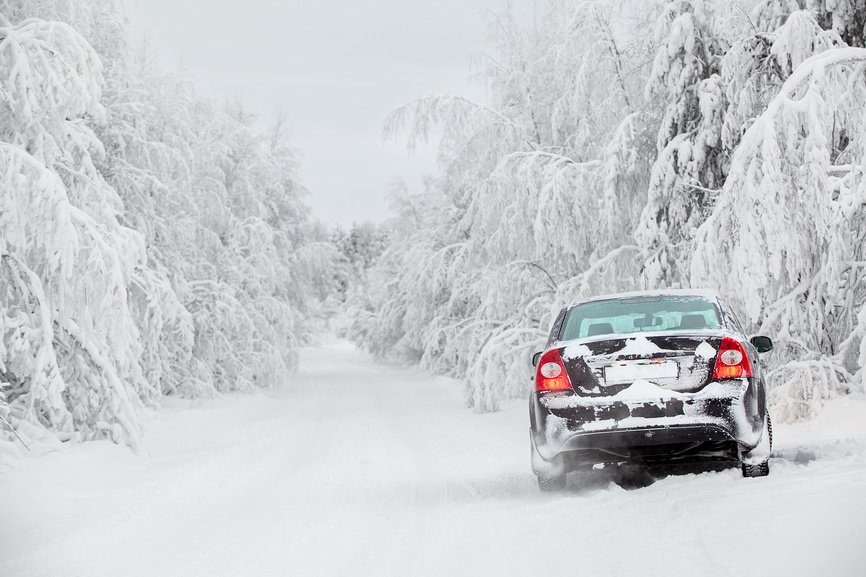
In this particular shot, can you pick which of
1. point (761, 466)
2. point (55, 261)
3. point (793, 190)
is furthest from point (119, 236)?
point (761, 466)

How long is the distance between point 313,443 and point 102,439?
318 cm

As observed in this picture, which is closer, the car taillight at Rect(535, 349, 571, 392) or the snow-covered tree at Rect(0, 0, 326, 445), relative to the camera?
the car taillight at Rect(535, 349, 571, 392)

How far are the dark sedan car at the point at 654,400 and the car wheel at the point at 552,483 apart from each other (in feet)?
0.41

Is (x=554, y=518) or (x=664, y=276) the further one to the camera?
(x=664, y=276)

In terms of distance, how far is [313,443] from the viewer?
514 inches

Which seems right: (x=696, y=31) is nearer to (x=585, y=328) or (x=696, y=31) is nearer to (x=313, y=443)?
(x=585, y=328)

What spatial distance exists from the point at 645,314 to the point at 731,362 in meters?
1.33

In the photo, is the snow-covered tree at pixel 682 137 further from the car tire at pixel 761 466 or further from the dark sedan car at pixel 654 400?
the car tire at pixel 761 466

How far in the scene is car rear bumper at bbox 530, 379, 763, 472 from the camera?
21.0ft

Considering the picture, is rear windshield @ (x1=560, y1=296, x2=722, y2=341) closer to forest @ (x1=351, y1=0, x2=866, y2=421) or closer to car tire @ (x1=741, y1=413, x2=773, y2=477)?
car tire @ (x1=741, y1=413, x2=773, y2=477)

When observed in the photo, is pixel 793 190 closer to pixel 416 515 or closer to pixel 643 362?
pixel 643 362

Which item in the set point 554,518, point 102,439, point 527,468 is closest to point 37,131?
point 102,439

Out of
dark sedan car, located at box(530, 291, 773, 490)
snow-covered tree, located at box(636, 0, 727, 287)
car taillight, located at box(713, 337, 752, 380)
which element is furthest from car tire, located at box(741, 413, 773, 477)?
snow-covered tree, located at box(636, 0, 727, 287)

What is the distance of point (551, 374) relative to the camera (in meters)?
6.92
